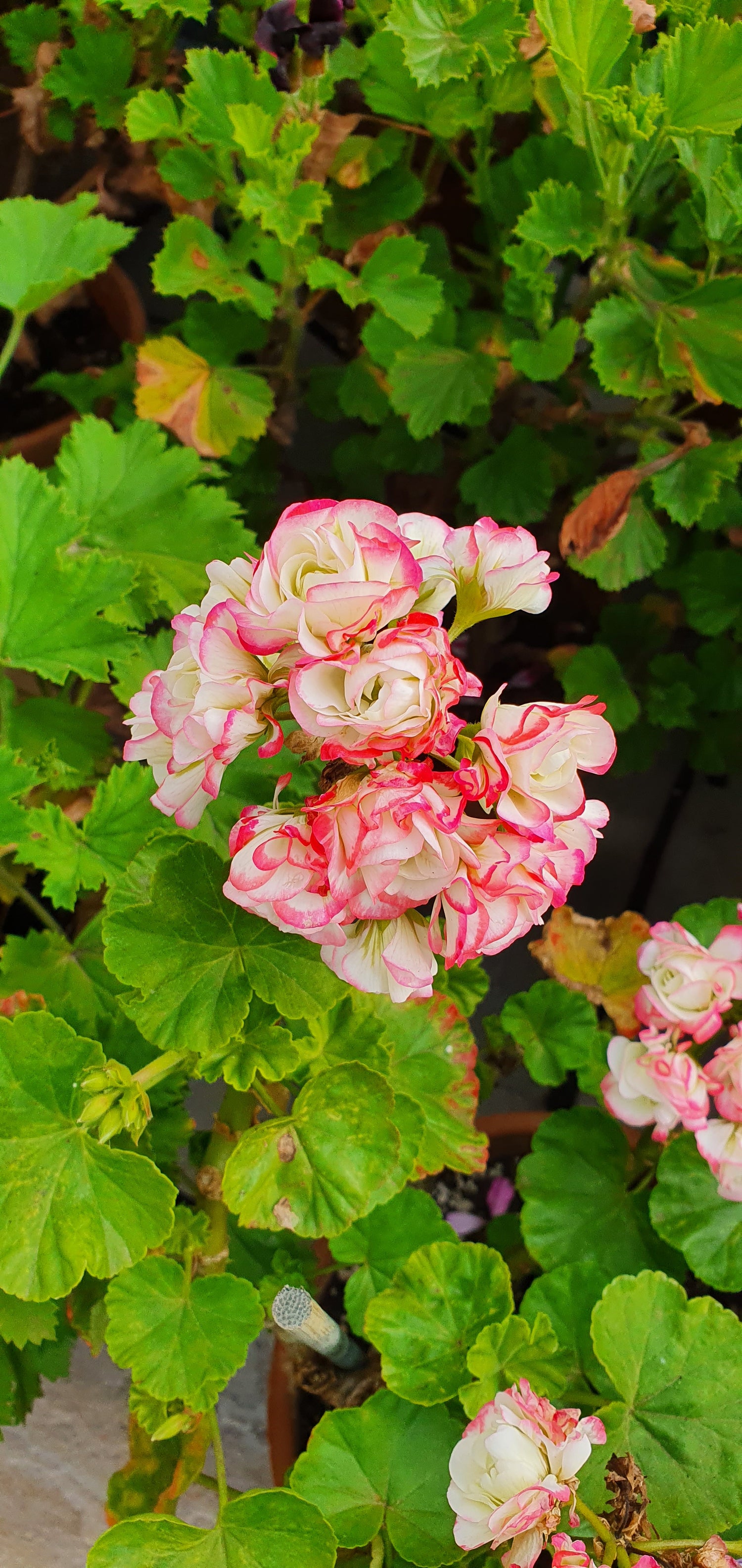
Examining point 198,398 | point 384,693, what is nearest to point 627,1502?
point 384,693

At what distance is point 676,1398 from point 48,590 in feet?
2.02

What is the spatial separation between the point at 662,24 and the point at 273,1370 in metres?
1.28

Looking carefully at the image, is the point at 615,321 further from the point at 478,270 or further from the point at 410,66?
the point at 478,270

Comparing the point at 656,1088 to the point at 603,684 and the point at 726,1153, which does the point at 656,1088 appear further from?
the point at 603,684

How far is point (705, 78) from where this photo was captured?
0.72 meters

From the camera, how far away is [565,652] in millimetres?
1158

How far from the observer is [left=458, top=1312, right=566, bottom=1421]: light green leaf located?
1.87ft

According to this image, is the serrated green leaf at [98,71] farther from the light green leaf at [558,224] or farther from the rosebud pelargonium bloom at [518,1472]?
the rosebud pelargonium bloom at [518,1472]

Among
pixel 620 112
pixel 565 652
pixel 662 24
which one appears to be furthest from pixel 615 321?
pixel 662 24

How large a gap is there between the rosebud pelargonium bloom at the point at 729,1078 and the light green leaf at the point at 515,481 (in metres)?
0.54

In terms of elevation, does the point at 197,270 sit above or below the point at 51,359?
above

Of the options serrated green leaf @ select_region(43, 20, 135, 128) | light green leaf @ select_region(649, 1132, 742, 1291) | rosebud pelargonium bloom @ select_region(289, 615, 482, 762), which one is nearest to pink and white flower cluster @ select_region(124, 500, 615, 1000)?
rosebud pelargonium bloom @ select_region(289, 615, 482, 762)

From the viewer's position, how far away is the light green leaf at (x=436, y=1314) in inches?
23.8

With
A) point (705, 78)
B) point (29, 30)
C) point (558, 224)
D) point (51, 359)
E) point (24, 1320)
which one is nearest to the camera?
point (24, 1320)
